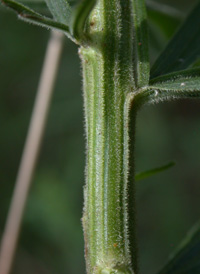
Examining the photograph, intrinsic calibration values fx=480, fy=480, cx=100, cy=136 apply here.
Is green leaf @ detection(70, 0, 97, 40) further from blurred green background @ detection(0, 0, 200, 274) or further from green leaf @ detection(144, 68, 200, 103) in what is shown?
blurred green background @ detection(0, 0, 200, 274)

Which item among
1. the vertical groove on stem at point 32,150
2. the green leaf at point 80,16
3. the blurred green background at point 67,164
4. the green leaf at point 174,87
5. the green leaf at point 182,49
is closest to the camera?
the green leaf at point 80,16

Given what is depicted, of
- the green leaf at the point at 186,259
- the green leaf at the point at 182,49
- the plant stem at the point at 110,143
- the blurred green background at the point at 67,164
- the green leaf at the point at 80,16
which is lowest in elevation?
the blurred green background at the point at 67,164

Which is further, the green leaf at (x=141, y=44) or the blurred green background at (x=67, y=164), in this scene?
the blurred green background at (x=67, y=164)

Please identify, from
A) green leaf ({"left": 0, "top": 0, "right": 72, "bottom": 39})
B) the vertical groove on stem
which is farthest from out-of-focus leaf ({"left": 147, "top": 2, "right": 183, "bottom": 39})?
green leaf ({"left": 0, "top": 0, "right": 72, "bottom": 39})

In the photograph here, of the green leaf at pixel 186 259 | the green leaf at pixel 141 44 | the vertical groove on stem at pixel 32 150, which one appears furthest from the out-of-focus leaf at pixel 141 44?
the vertical groove on stem at pixel 32 150

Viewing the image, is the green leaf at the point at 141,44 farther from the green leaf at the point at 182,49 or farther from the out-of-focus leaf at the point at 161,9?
the out-of-focus leaf at the point at 161,9

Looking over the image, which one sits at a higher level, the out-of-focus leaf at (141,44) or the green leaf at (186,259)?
the out-of-focus leaf at (141,44)

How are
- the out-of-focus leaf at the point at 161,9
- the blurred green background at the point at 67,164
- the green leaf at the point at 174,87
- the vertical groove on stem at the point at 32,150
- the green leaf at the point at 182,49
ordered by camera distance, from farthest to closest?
the blurred green background at the point at 67,164, the vertical groove on stem at the point at 32,150, the out-of-focus leaf at the point at 161,9, the green leaf at the point at 182,49, the green leaf at the point at 174,87

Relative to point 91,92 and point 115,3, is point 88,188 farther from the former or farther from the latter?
point 115,3
